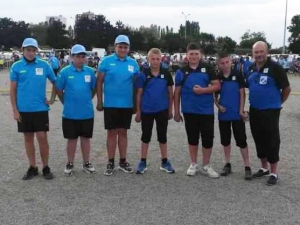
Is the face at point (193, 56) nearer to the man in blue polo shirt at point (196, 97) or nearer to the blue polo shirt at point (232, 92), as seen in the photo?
the man in blue polo shirt at point (196, 97)

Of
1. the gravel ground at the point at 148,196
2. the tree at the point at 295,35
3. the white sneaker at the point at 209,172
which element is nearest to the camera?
the gravel ground at the point at 148,196

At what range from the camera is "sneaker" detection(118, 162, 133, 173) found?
20.1ft

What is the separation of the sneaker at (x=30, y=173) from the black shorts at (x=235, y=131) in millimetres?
2604

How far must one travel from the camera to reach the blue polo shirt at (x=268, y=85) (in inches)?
217

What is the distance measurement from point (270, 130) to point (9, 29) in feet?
324

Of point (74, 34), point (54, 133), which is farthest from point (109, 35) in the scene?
point (54, 133)

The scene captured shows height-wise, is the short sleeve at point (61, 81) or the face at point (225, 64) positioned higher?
the face at point (225, 64)

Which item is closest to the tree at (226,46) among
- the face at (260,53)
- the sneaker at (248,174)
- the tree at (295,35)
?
the face at (260,53)

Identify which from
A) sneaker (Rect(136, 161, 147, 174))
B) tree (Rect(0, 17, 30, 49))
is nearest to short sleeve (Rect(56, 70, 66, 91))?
sneaker (Rect(136, 161, 147, 174))

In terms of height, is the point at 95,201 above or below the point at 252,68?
below

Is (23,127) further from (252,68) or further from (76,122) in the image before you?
(252,68)

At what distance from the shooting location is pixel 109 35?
85375 millimetres

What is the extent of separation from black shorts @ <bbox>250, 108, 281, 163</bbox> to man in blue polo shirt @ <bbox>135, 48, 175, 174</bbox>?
3.84ft

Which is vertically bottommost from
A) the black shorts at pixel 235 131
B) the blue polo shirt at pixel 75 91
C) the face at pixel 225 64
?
the black shorts at pixel 235 131
